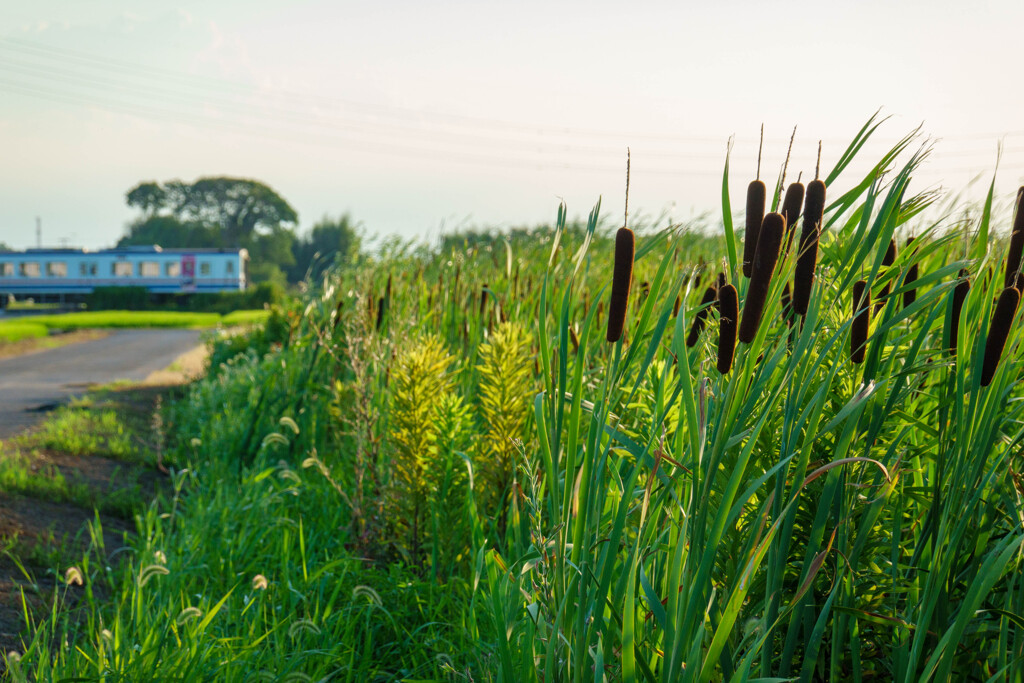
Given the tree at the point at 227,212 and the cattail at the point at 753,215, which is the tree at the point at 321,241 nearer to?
the tree at the point at 227,212

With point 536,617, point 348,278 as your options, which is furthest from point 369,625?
point 348,278

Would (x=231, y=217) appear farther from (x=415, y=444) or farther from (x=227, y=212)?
(x=415, y=444)

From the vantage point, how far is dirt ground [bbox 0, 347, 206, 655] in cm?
246

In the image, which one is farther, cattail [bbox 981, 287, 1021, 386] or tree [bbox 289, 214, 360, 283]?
tree [bbox 289, 214, 360, 283]

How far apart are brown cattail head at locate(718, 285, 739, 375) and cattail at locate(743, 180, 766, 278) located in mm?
188

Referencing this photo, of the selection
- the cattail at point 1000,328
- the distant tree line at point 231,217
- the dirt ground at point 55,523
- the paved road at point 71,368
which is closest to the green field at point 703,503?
the cattail at point 1000,328

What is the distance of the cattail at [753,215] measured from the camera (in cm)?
108

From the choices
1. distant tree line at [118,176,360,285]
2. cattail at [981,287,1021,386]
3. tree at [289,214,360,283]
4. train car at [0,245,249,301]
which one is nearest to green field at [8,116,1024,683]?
cattail at [981,287,1021,386]

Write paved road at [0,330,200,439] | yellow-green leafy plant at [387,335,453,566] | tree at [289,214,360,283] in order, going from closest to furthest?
yellow-green leafy plant at [387,335,453,566]
paved road at [0,330,200,439]
tree at [289,214,360,283]

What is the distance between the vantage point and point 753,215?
109cm

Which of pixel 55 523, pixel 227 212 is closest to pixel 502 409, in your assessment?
pixel 55 523

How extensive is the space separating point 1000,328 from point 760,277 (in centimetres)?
37

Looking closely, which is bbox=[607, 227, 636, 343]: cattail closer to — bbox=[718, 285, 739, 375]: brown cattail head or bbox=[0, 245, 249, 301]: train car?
bbox=[718, 285, 739, 375]: brown cattail head

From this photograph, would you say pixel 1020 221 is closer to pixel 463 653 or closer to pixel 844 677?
pixel 844 677
